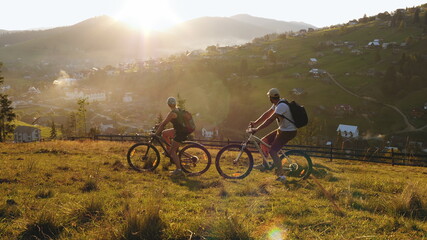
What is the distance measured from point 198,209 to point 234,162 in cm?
370

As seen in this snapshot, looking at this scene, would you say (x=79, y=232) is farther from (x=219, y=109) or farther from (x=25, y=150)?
(x=219, y=109)

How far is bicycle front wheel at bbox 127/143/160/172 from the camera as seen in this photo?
11047 millimetres

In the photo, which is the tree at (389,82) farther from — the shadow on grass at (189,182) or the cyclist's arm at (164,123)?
the shadow on grass at (189,182)

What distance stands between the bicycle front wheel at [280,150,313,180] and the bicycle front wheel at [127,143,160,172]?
485 cm

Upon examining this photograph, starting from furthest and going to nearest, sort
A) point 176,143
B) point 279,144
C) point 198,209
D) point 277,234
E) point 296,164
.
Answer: point 176,143 → point 296,164 → point 279,144 → point 198,209 → point 277,234

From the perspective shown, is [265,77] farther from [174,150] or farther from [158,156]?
[174,150]

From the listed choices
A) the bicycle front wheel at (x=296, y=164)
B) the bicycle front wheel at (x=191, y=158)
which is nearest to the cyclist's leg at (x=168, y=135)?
the bicycle front wheel at (x=191, y=158)

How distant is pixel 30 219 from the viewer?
16.0 ft

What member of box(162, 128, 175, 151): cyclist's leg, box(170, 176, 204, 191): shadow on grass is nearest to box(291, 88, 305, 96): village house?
box(162, 128, 175, 151): cyclist's leg

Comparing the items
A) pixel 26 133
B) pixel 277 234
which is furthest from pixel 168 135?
pixel 26 133

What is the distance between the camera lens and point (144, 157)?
1110 cm

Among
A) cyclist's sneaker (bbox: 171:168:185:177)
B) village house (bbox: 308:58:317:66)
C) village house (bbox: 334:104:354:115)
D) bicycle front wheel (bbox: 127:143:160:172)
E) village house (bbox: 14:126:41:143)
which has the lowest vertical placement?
village house (bbox: 14:126:41:143)

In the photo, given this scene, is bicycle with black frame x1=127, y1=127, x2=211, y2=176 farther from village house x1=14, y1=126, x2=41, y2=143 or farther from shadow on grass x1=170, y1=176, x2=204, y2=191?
village house x1=14, y1=126, x2=41, y2=143

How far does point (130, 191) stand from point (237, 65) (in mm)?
172265
